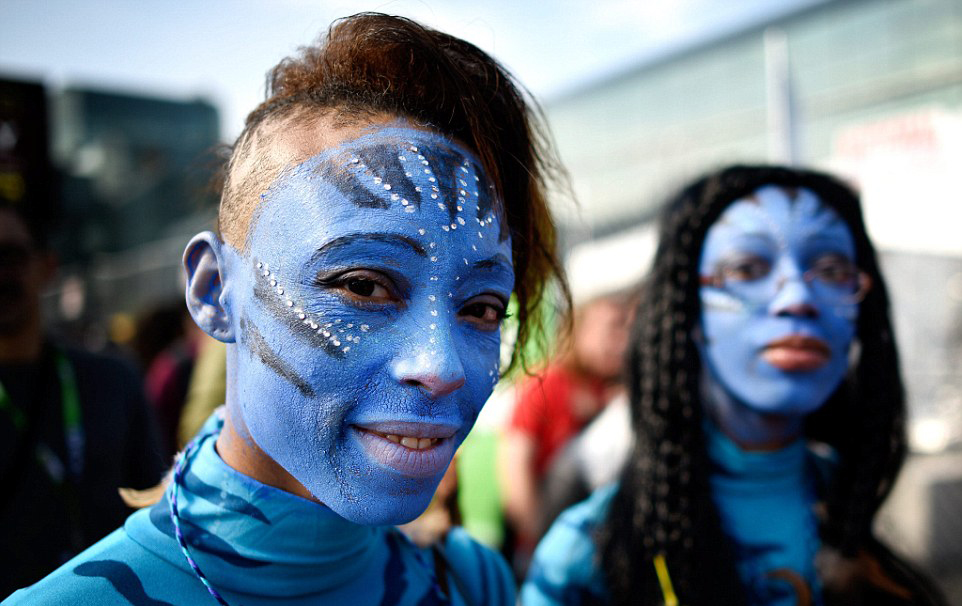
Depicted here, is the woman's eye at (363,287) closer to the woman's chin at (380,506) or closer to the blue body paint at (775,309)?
the woman's chin at (380,506)

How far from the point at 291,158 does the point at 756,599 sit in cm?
161

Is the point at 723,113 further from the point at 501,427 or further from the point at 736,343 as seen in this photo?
the point at 736,343

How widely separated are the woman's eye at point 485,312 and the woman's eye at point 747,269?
3.15 feet

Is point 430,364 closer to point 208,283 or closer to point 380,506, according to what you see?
point 380,506

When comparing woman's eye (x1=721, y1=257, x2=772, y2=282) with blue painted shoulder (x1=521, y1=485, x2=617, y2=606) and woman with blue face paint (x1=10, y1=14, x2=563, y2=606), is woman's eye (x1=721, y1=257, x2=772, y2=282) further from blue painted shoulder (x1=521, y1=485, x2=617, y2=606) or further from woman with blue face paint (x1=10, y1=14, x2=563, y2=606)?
woman with blue face paint (x1=10, y1=14, x2=563, y2=606)

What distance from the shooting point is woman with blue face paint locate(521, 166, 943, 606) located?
1.89 meters

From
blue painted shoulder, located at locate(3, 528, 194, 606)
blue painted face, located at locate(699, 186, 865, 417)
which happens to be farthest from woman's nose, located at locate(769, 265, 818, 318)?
blue painted shoulder, located at locate(3, 528, 194, 606)

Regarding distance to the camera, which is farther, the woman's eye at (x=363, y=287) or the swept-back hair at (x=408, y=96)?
the swept-back hair at (x=408, y=96)

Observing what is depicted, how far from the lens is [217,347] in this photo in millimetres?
3342

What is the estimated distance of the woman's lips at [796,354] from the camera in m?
1.86

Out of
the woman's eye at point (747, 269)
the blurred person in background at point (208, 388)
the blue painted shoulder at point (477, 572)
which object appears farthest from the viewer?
the blurred person in background at point (208, 388)

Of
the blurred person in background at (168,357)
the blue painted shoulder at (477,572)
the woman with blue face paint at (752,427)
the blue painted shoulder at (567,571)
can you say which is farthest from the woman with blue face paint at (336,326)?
the blurred person in background at (168,357)

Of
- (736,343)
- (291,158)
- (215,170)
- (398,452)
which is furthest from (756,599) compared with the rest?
(215,170)

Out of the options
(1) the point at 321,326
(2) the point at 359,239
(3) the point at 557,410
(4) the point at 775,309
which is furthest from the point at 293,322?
(3) the point at 557,410
